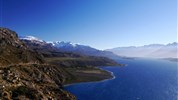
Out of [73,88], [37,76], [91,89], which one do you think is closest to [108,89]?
[91,89]

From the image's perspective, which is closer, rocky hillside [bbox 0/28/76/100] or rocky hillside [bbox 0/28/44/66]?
rocky hillside [bbox 0/28/76/100]

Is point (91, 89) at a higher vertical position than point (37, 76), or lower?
lower

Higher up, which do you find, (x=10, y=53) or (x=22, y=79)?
(x=10, y=53)

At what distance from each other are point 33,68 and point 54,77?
25131 millimetres

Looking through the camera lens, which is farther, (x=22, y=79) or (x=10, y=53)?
(x=10, y=53)

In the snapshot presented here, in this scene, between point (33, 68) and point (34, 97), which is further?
point (33, 68)

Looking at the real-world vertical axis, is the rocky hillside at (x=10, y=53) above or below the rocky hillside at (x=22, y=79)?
above

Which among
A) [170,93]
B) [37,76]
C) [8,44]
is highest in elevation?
[8,44]

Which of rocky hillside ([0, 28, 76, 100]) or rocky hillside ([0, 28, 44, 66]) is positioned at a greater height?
rocky hillside ([0, 28, 44, 66])

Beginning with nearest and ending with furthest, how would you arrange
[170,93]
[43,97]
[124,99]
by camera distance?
[43,97] → [124,99] → [170,93]

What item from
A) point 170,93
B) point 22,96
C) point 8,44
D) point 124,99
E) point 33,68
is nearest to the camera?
point 22,96

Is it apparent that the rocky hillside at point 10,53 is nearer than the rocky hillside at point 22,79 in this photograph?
No

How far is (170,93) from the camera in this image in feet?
580

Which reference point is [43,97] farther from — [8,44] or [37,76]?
[8,44]
